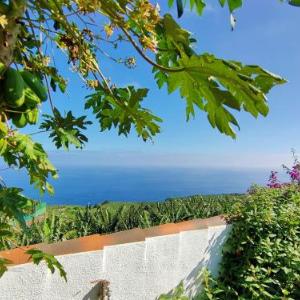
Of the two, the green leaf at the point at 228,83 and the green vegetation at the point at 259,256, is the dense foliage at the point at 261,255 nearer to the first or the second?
the green vegetation at the point at 259,256

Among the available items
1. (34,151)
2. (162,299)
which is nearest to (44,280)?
(162,299)

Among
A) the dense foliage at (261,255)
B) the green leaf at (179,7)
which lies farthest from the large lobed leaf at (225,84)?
the dense foliage at (261,255)

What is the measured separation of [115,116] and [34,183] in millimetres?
478

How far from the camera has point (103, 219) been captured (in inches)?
183

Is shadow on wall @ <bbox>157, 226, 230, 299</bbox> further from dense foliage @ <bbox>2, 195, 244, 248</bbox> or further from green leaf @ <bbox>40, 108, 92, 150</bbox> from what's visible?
green leaf @ <bbox>40, 108, 92, 150</bbox>

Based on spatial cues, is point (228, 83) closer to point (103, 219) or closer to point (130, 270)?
point (130, 270)

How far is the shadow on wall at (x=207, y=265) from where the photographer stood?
14.7 ft

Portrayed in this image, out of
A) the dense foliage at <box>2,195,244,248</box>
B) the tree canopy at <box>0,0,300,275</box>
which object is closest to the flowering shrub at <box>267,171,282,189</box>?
the dense foliage at <box>2,195,244,248</box>

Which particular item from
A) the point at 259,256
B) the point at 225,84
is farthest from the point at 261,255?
the point at 225,84

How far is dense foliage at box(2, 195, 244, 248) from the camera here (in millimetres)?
3809

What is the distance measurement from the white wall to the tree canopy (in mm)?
1245

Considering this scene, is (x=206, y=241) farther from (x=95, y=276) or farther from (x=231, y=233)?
(x=95, y=276)

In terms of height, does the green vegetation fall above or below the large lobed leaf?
below

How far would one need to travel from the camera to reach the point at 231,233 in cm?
511
